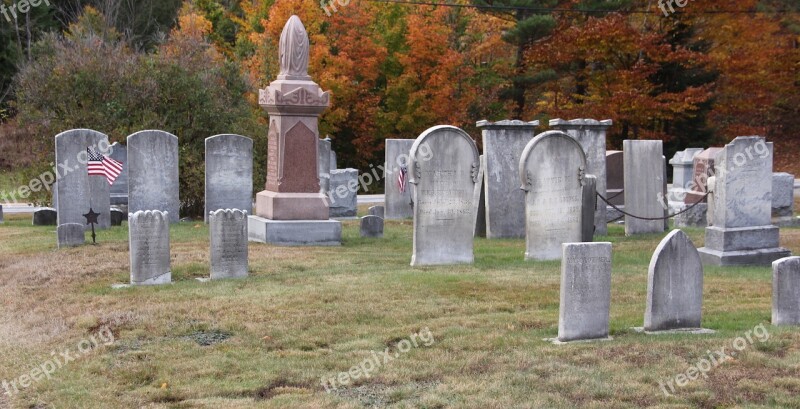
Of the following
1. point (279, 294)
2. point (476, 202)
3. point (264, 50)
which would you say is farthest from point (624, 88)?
point (279, 294)

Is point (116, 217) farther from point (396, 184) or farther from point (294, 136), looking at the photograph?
point (396, 184)

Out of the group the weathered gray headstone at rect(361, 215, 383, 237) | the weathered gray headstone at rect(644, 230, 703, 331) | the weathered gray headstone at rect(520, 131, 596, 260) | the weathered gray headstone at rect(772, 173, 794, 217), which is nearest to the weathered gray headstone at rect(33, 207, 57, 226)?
the weathered gray headstone at rect(361, 215, 383, 237)

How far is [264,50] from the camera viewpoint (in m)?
28.8

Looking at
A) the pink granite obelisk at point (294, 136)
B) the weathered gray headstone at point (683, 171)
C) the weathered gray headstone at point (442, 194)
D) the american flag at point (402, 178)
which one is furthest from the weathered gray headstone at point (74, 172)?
the weathered gray headstone at point (683, 171)

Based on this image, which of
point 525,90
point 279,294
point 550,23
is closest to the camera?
point 279,294

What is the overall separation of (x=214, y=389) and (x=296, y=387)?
63 centimetres

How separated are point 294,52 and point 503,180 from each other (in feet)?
14.1

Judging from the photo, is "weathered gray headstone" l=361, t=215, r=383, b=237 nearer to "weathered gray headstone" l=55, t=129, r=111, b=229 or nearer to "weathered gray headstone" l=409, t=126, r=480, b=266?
"weathered gray headstone" l=409, t=126, r=480, b=266

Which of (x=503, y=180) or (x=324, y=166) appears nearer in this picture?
(x=503, y=180)

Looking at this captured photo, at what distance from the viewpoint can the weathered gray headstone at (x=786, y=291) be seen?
8500mm

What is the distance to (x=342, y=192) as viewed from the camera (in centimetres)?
2009

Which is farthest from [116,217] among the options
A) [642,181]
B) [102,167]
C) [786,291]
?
[786,291]

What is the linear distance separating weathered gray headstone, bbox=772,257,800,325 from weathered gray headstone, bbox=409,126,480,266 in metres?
4.64

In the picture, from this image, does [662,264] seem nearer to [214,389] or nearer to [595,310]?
[595,310]
